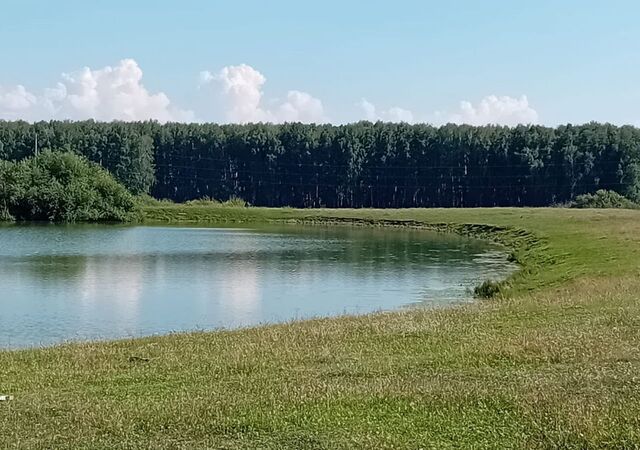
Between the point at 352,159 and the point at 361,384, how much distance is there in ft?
519

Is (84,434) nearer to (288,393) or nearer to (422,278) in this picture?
(288,393)

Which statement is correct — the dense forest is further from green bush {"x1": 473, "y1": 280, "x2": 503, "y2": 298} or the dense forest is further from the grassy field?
the grassy field

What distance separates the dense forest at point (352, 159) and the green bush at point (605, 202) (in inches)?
856

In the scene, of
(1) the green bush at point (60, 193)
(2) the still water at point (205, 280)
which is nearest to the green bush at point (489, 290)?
(2) the still water at point (205, 280)

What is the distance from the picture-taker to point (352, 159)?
565 ft

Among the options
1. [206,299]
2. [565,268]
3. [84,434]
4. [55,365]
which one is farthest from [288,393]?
[565,268]

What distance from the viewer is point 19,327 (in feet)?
98.5

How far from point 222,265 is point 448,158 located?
12073cm

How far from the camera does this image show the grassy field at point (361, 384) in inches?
460

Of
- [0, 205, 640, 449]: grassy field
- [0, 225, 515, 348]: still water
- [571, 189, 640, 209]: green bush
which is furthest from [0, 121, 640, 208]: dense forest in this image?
[0, 205, 640, 449]: grassy field

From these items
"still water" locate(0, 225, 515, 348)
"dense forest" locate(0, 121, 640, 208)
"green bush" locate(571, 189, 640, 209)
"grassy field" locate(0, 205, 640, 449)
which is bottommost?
"still water" locate(0, 225, 515, 348)

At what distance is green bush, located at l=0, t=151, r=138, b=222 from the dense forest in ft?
129

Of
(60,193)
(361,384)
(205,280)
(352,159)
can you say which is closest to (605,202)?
(352,159)

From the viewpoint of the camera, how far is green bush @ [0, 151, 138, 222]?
117562mm
